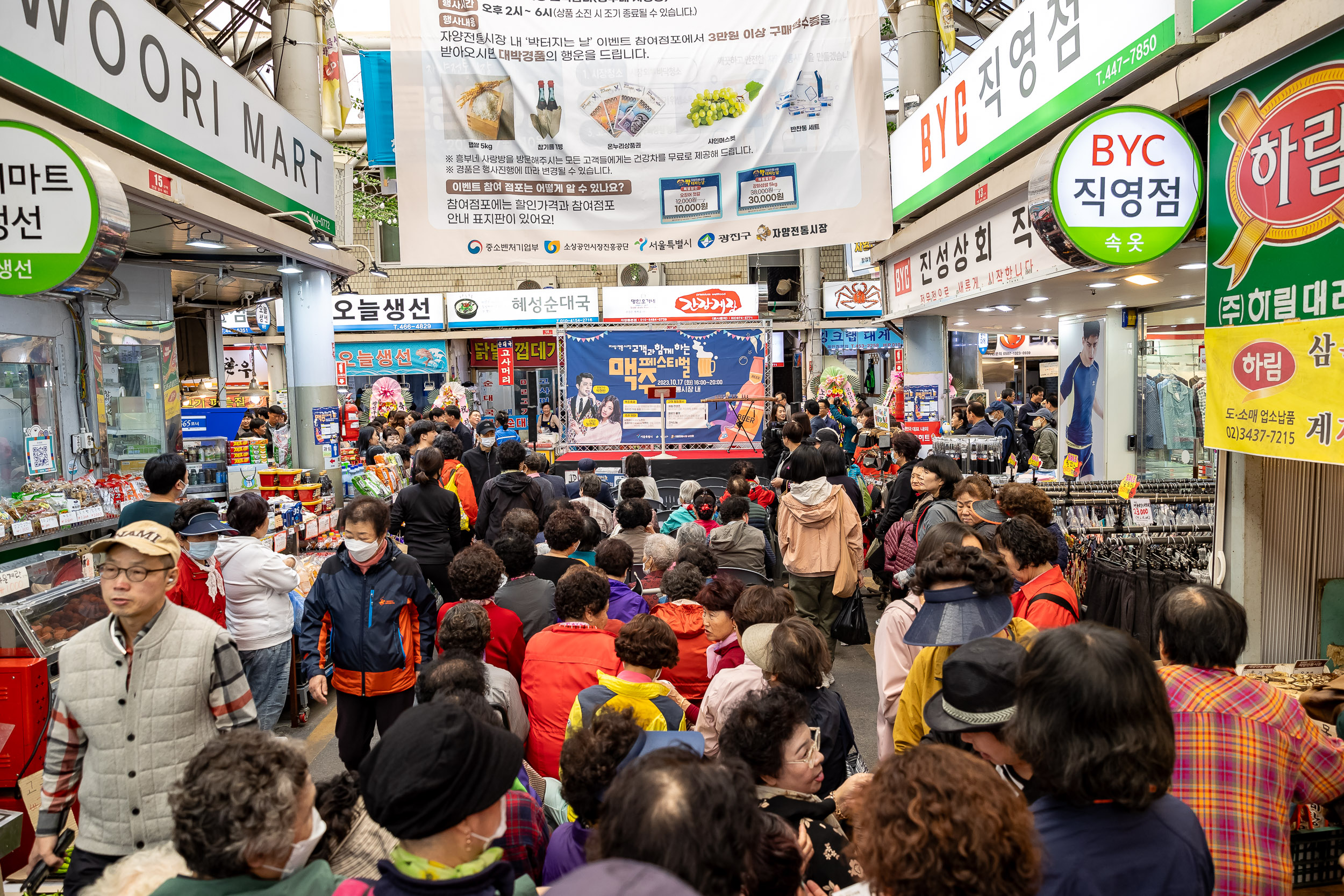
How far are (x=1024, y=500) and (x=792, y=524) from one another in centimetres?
206

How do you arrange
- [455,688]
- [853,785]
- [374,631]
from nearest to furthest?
[853,785]
[455,688]
[374,631]

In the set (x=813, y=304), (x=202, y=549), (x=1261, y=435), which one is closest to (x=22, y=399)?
(x=202, y=549)

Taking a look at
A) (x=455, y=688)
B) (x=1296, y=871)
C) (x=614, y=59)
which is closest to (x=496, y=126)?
(x=614, y=59)

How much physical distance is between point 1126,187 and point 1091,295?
374cm

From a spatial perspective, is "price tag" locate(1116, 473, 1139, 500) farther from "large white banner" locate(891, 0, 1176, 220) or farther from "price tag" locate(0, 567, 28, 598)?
"price tag" locate(0, 567, 28, 598)

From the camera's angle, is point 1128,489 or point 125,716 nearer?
point 125,716

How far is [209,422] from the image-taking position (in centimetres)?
1032

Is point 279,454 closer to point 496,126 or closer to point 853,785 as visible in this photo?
point 496,126

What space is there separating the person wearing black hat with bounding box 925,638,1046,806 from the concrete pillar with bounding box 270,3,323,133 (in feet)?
32.2

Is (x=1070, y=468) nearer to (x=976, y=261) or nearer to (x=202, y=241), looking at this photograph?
(x=976, y=261)

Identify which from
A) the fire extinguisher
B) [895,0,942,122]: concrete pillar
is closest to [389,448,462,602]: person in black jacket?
the fire extinguisher

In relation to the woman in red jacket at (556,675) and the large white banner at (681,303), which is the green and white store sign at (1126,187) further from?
the large white banner at (681,303)

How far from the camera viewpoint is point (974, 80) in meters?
7.11

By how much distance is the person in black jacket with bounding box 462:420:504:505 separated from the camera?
9.29 metres
